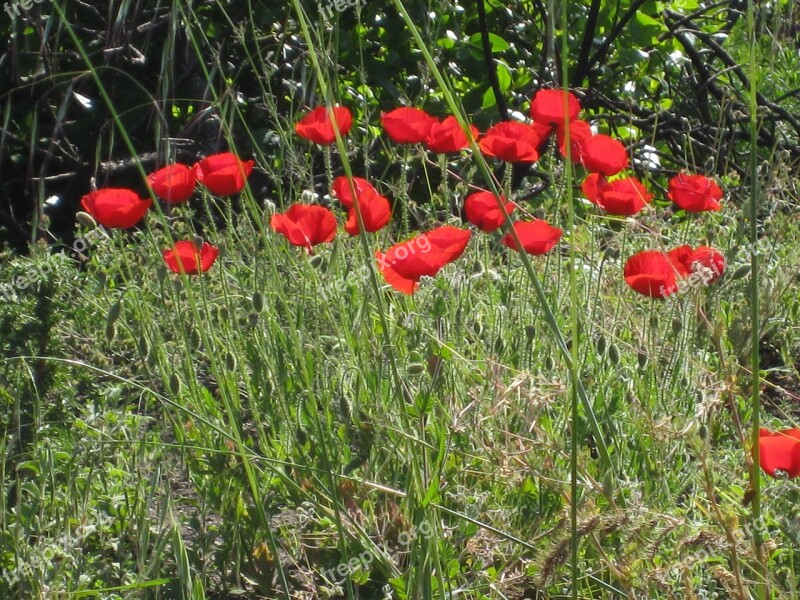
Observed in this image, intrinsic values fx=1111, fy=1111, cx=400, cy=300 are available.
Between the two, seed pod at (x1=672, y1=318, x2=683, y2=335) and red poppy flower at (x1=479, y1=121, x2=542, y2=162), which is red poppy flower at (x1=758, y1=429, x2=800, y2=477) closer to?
seed pod at (x1=672, y1=318, x2=683, y2=335)

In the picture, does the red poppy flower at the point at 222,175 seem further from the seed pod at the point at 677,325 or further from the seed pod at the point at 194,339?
the seed pod at the point at 677,325

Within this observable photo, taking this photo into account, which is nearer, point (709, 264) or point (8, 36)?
point (709, 264)

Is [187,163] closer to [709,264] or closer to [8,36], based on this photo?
[8,36]

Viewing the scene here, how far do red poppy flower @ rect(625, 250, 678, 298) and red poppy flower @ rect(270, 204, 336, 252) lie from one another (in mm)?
531

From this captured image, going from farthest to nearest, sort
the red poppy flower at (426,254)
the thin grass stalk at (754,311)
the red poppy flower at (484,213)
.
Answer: the red poppy flower at (484,213) → the red poppy flower at (426,254) → the thin grass stalk at (754,311)

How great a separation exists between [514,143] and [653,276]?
47cm

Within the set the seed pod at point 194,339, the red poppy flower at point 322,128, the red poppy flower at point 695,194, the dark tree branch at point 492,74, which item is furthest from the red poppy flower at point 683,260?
the dark tree branch at point 492,74

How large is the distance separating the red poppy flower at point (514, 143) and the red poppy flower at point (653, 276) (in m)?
0.40

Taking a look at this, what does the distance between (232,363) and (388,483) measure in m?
0.49

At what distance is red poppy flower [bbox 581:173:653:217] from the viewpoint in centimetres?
202

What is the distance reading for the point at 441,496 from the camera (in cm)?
173

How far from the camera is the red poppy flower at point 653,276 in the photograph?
179cm

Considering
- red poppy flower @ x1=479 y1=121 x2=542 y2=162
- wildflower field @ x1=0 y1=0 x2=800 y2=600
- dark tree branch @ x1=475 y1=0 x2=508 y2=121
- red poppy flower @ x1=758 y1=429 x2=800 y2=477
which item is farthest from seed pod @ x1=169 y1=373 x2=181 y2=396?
dark tree branch @ x1=475 y1=0 x2=508 y2=121

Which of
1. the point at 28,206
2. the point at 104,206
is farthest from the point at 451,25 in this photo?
the point at 104,206
